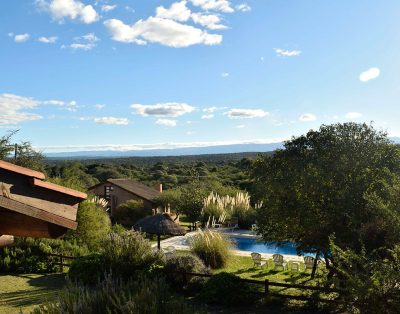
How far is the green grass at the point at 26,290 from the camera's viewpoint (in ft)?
35.8

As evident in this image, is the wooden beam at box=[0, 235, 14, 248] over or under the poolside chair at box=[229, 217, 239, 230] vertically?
over

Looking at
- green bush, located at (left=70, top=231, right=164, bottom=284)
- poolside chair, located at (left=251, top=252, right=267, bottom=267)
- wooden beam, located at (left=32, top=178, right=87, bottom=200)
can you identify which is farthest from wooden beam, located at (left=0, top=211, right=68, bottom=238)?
poolside chair, located at (left=251, top=252, right=267, bottom=267)

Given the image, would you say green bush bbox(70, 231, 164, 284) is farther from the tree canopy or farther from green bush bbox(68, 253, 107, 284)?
the tree canopy

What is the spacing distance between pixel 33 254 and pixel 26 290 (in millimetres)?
3442

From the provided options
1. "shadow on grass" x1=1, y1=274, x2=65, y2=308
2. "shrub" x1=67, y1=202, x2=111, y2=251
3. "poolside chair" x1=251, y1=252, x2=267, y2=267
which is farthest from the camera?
"shrub" x1=67, y1=202, x2=111, y2=251

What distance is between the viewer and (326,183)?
35.7ft

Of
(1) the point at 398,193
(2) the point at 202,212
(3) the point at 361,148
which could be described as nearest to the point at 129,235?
(3) the point at 361,148

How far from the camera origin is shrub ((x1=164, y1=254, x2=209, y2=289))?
1256 cm

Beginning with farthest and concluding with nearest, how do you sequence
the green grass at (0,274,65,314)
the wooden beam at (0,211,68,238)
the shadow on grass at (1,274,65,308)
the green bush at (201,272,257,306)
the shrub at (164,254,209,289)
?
the shrub at (164,254,209,289) → the green bush at (201,272,257,306) → the shadow on grass at (1,274,65,308) → the green grass at (0,274,65,314) → the wooden beam at (0,211,68,238)

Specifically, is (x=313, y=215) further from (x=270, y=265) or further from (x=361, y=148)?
(x=270, y=265)

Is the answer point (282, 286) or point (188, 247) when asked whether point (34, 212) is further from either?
point (188, 247)

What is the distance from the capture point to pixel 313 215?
10898 mm

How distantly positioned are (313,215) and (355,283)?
3.73m

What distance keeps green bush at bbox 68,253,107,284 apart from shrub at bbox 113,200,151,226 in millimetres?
14443
